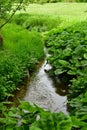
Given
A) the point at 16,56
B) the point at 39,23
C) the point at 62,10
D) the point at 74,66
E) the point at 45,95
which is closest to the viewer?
the point at 45,95

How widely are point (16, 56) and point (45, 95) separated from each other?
1573 millimetres

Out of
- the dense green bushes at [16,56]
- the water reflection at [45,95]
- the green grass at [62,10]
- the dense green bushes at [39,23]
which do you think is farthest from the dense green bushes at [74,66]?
the green grass at [62,10]

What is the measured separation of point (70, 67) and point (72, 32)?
4.10 m

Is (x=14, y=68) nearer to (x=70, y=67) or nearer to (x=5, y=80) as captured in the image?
(x=5, y=80)

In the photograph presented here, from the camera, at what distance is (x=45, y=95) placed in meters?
8.33

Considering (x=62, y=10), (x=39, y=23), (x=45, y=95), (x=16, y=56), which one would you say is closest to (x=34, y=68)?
(x=16, y=56)

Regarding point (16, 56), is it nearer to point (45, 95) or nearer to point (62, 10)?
point (45, 95)

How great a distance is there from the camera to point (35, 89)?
8.77 m

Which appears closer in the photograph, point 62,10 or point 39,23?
point 39,23

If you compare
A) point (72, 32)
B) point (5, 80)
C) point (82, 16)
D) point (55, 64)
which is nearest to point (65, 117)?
point (5, 80)

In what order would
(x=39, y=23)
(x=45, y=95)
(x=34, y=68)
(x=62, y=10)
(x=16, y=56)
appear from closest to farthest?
(x=45, y=95) < (x=16, y=56) < (x=34, y=68) < (x=39, y=23) < (x=62, y=10)

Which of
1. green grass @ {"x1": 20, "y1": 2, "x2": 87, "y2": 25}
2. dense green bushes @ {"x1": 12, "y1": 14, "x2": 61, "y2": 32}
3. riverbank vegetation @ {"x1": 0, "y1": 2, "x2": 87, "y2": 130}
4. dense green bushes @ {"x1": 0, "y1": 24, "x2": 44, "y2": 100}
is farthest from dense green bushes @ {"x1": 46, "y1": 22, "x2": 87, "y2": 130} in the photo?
green grass @ {"x1": 20, "y1": 2, "x2": 87, "y2": 25}

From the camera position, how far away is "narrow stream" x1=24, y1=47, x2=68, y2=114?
762 centimetres

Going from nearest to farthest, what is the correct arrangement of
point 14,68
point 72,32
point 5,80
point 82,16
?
1. point 5,80
2. point 14,68
3. point 72,32
4. point 82,16
